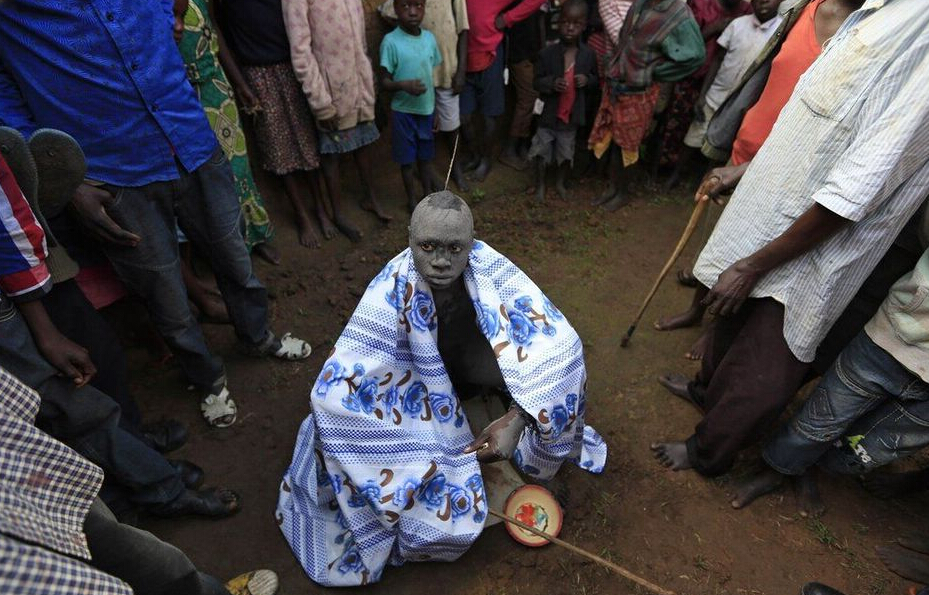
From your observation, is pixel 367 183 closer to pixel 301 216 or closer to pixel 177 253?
pixel 301 216

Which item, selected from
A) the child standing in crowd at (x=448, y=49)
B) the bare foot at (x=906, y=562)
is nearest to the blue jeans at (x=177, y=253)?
the child standing in crowd at (x=448, y=49)

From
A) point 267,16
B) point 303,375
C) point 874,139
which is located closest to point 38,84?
point 267,16

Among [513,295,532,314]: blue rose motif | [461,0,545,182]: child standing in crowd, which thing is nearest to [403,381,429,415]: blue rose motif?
[513,295,532,314]: blue rose motif

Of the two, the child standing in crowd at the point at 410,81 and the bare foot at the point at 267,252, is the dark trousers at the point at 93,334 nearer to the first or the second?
the bare foot at the point at 267,252

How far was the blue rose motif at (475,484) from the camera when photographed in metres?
2.18

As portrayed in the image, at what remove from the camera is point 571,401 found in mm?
1968

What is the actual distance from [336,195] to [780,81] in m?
2.96

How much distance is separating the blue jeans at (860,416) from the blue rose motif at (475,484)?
1.37m

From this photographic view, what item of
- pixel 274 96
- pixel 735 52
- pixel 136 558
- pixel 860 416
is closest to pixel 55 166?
pixel 136 558

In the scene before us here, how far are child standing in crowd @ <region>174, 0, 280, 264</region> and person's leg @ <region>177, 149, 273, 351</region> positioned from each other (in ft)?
2.15

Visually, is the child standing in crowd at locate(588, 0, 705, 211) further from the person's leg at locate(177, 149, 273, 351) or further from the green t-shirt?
the person's leg at locate(177, 149, 273, 351)

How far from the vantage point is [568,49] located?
428 cm

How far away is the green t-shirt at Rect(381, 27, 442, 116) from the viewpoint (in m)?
3.70

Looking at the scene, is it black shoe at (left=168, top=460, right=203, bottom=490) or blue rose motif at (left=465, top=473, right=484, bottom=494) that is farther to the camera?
black shoe at (left=168, top=460, right=203, bottom=490)
